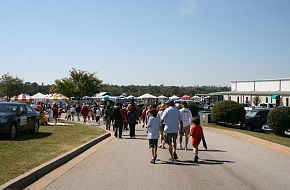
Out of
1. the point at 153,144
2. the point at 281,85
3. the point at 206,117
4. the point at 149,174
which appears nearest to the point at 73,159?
the point at 153,144

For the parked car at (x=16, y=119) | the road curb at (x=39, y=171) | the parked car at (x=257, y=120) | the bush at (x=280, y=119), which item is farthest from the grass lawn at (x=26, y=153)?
the parked car at (x=257, y=120)

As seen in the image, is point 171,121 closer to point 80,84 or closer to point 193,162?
point 193,162

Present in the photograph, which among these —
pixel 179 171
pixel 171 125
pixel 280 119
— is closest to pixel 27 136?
pixel 171 125

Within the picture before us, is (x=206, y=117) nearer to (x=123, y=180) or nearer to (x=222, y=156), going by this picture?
(x=222, y=156)

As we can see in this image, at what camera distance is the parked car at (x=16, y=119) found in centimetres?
1692

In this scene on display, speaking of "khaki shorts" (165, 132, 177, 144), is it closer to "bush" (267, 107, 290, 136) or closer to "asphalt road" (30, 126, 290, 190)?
"asphalt road" (30, 126, 290, 190)

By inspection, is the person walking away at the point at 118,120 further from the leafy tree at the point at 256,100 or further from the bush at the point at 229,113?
the leafy tree at the point at 256,100

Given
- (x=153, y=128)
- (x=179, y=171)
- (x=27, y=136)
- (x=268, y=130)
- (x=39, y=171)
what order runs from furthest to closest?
(x=268, y=130) < (x=27, y=136) < (x=153, y=128) < (x=179, y=171) < (x=39, y=171)

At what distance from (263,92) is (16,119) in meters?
65.3

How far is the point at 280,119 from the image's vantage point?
2589 cm

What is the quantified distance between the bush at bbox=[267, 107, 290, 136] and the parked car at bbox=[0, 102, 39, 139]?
13.7 meters

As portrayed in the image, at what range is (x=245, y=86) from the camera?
309ft

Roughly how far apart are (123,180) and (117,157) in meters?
4.14

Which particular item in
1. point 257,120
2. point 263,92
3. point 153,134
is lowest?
point 153,134
